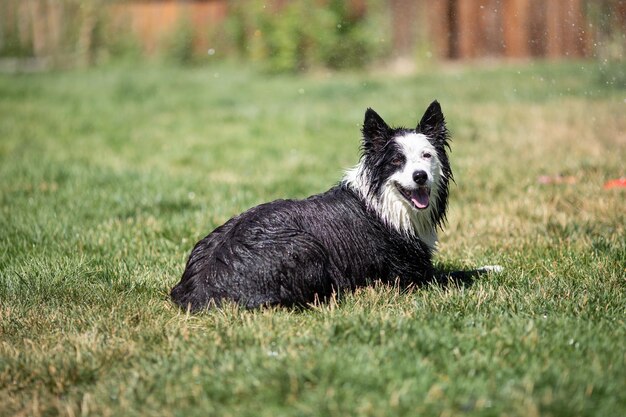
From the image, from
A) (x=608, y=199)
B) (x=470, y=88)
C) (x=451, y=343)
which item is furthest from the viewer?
(x=470, y=88)

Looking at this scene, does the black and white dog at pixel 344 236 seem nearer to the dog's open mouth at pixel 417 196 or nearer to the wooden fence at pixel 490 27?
the dog's open mouth at pixel 417 196

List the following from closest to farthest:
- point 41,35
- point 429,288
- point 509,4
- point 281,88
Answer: point 429,288
point 281,88
point 509,4
point 41,35

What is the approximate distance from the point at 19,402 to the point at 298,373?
124 cm

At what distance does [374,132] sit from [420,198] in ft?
1.65

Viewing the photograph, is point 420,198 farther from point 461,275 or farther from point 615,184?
point 615,184

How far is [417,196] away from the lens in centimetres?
448

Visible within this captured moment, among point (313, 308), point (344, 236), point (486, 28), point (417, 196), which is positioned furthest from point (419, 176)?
point (486, 28)

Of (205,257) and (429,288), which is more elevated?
(205,257)

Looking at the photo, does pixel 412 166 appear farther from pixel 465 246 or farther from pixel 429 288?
pixel 465 246

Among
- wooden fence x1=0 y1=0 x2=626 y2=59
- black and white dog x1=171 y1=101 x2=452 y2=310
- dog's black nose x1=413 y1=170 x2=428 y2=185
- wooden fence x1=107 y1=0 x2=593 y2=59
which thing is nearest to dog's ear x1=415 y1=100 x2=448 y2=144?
black and white dog x1=171 y1=101 x2=452 y2=310

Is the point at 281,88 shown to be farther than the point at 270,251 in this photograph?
Yes

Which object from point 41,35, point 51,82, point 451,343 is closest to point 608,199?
point 451,343

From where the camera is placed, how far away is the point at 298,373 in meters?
3.15

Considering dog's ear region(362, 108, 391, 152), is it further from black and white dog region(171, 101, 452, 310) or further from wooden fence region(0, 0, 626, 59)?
wooden fence region(0, 0, 626, 59)
